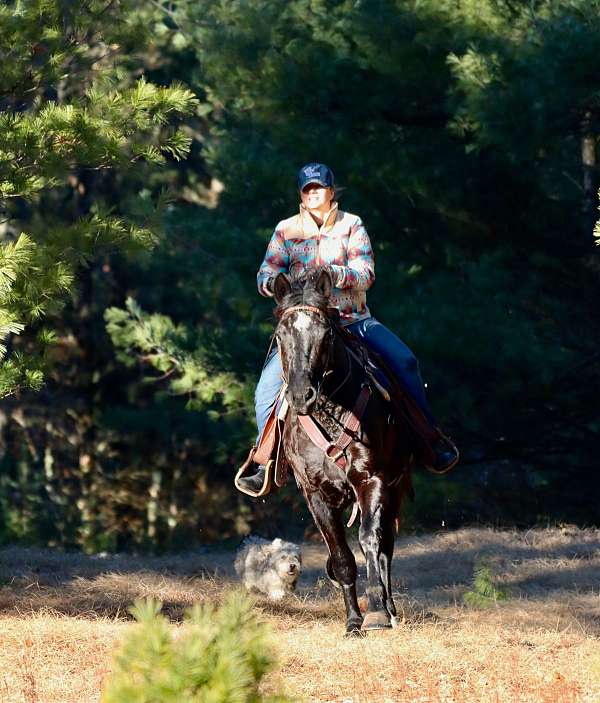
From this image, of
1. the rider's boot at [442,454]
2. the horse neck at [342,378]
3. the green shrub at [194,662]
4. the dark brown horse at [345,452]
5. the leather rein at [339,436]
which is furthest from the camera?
the rider's boot at [442,454]

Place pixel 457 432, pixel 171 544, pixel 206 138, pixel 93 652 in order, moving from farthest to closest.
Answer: pixel 206 138, pixel 171 544, pixel 457 432, pixel 93 652

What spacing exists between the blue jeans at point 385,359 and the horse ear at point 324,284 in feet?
3.42

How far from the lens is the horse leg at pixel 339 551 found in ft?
26.3

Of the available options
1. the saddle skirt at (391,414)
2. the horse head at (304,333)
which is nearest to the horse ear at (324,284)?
the horse head at (304,333)

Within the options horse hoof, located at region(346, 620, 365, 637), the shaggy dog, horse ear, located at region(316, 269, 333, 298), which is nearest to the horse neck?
horse ear, located at region(316, 269, 333, 298)

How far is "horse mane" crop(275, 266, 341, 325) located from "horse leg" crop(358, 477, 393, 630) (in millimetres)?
1103

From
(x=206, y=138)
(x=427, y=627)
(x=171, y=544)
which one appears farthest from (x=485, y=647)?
(x=206, y=138)

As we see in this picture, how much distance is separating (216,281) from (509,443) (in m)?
5.25

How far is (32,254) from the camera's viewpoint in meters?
8.60

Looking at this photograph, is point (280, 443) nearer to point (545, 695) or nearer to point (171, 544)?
point (545, 695)

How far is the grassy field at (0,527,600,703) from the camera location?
646cm

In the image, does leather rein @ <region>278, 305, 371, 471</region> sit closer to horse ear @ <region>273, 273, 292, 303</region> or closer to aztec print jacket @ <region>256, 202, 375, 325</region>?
horse ear @ <region>273, 273, 292, 303</region>

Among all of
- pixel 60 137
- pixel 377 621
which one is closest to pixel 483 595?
pixel 377 621

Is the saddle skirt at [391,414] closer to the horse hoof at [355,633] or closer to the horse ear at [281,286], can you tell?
the horse ear at [281,286]
